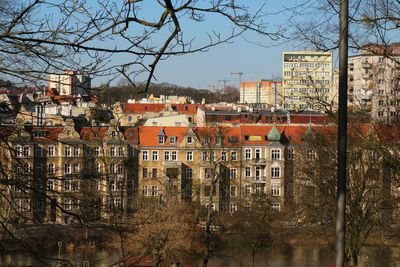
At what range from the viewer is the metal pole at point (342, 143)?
4.68 metres

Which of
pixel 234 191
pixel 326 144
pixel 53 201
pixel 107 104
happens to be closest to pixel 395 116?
pixel 326 144

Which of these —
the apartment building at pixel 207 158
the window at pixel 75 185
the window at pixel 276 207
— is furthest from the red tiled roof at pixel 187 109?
the window at pixel 75 185

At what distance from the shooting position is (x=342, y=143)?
4.74 metres

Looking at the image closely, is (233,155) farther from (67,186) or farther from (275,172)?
(67,186)

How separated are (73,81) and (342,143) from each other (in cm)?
192

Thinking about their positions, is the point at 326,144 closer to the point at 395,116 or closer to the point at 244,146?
the point at 395,116

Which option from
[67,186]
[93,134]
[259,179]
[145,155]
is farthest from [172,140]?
Result: [67,186]

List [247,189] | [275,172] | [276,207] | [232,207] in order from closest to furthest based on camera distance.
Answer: [276,207] → [232,207] → [247,189] → [275,172]

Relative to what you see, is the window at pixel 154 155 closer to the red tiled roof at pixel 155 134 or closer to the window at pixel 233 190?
the red tiled roof at pixel 155 134

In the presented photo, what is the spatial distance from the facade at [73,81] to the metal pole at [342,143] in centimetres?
176

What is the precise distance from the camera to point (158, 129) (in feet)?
123

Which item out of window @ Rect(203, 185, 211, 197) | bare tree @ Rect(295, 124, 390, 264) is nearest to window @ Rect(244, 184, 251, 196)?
window @ Rect(203, 185, 211, 197)

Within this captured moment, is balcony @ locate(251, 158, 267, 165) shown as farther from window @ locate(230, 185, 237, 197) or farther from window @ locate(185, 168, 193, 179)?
window @ locate(185, 168, 193, 179)

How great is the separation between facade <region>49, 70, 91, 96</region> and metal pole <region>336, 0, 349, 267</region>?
5.79 ft
